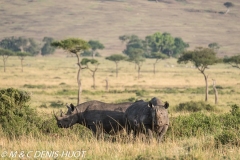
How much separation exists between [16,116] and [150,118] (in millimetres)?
4202

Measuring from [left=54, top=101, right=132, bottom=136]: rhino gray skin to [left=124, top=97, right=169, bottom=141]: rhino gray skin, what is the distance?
0.75 metres

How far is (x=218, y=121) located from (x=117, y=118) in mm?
3056

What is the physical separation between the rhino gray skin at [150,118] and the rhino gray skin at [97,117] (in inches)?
29.7

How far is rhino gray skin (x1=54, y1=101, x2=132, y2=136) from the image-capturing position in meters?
12.8

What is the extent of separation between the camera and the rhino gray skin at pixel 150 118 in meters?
10.9

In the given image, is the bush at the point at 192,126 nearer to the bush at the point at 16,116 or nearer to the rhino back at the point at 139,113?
the rhino back at the point at 139,113

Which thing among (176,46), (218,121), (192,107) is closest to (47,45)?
(176,46)

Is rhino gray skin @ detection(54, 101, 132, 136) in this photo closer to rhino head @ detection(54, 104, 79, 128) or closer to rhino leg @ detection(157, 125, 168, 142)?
rhino head @ detection(54, 104, 79, 128)

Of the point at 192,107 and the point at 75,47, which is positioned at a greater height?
the point at 75,47

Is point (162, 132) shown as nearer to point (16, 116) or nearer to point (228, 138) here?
point (228, 138)

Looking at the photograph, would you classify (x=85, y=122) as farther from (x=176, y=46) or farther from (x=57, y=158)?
(x=176, y=46)

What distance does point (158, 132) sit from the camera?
11.1 meters

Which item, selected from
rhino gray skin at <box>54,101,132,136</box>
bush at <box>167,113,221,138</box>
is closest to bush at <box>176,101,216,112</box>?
bush at <box>167,113,221,138</box>

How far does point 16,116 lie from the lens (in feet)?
44.7
